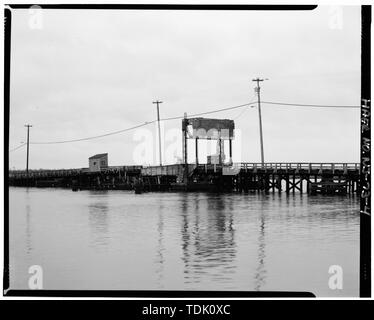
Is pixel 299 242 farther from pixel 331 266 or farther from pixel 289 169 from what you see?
pixel 289 169

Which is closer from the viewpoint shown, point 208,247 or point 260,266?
point 260,266

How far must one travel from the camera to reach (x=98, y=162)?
7988 cm

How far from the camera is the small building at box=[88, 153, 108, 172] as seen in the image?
79812 millimetres

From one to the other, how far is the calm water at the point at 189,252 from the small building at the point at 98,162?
2177 inches

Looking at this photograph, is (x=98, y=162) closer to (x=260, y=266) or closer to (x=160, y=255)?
(x=160, y=255)

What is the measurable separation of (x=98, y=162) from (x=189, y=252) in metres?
66.4

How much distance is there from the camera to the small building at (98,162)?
262 ft

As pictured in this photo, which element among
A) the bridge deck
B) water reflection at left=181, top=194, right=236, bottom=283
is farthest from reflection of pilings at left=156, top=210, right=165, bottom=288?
the bridge deck

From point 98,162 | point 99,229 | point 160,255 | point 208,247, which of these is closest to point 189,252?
point 160,255

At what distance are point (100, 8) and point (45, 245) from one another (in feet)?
27.6

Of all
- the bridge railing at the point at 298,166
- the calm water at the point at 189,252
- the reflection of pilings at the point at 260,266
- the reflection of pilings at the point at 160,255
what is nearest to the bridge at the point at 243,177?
the bridge railing at the point at 298,166

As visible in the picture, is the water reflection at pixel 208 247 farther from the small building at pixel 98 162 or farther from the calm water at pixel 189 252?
A: the small building at pixel 98 162
